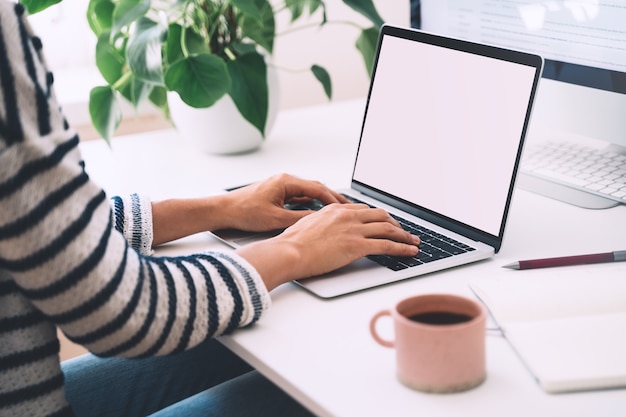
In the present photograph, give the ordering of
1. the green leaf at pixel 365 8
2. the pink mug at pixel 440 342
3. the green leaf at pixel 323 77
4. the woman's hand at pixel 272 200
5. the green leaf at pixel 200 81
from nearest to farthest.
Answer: the pink mug at pixel 440 342 → the woman's hand at pixel 272 200 → the green leaf at pixel 200 81 → the green leaf at pixel 365 8 → the green leaf at pixel 323 77

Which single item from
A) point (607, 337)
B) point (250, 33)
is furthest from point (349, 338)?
point (250, 33)

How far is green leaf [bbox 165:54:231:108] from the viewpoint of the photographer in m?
1.20

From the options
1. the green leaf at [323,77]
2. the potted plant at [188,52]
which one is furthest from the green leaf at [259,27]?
the green leaf at [323,77]

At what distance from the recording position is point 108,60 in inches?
54.3

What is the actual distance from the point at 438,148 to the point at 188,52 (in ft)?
1.57

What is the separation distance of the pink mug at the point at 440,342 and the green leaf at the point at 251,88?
68cm

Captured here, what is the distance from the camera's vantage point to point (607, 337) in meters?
0.68

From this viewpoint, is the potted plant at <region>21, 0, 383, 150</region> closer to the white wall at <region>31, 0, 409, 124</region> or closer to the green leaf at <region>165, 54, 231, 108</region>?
the green leaf at <region>165, 54, 231, 108</region>

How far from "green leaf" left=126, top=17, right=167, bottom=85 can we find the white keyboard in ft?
1.86

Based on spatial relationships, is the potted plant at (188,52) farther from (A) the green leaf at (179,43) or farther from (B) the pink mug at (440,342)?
(B) the pink mug at (440,342)

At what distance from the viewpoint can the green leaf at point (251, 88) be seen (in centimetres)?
128

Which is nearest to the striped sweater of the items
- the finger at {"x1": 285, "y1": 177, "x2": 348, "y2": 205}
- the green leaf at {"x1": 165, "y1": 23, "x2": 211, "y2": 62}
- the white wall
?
the finger at {"x1": 285, "y1": 177, "x2": 348, "y2": 205}

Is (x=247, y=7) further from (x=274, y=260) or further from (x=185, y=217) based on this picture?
(x=274, y=260)

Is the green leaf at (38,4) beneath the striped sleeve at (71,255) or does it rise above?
above
